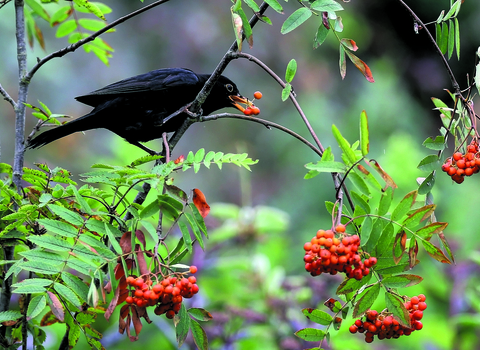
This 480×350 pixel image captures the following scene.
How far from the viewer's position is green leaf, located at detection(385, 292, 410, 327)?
1127 mm

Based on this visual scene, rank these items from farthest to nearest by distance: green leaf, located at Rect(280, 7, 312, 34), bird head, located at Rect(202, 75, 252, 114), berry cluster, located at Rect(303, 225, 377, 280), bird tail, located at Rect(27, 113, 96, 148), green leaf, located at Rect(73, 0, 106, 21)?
bird head, located at Rect(202, 75, 252, 114)
bird tail, located at Rect(27, 113, 96, 148)
green leaf, located at Rect(73, 0, 106, 21)
green leaf, located at Rect(280, 7, 312, 34)
berry cluster, located at Rect(303, 225, 377, 280)

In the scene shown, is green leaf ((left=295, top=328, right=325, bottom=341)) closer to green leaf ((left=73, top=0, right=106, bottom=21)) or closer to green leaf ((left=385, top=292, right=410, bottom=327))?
green leaf ((left=385, top=292, right=410, bottom=327))

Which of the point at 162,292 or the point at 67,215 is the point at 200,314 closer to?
the point at 162,292

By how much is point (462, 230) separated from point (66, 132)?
155 inches

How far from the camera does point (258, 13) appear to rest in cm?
127

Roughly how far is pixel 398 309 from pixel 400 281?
7 centimetres

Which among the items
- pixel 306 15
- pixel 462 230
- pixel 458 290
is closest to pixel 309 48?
pixel 462 230

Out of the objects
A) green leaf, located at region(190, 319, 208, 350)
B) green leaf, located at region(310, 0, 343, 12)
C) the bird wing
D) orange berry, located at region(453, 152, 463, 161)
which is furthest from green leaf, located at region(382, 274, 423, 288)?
the bird wing

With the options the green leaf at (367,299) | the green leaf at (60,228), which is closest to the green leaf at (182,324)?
the green leaf at (60,228)

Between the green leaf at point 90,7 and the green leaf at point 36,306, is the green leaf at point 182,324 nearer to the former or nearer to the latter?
the green leaf at point 36,306

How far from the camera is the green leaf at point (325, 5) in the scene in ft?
3.98

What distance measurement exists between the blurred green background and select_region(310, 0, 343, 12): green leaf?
66.3 inches

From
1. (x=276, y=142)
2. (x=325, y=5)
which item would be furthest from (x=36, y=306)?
(x=276, y=142)

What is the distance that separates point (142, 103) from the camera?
8.55 feet
